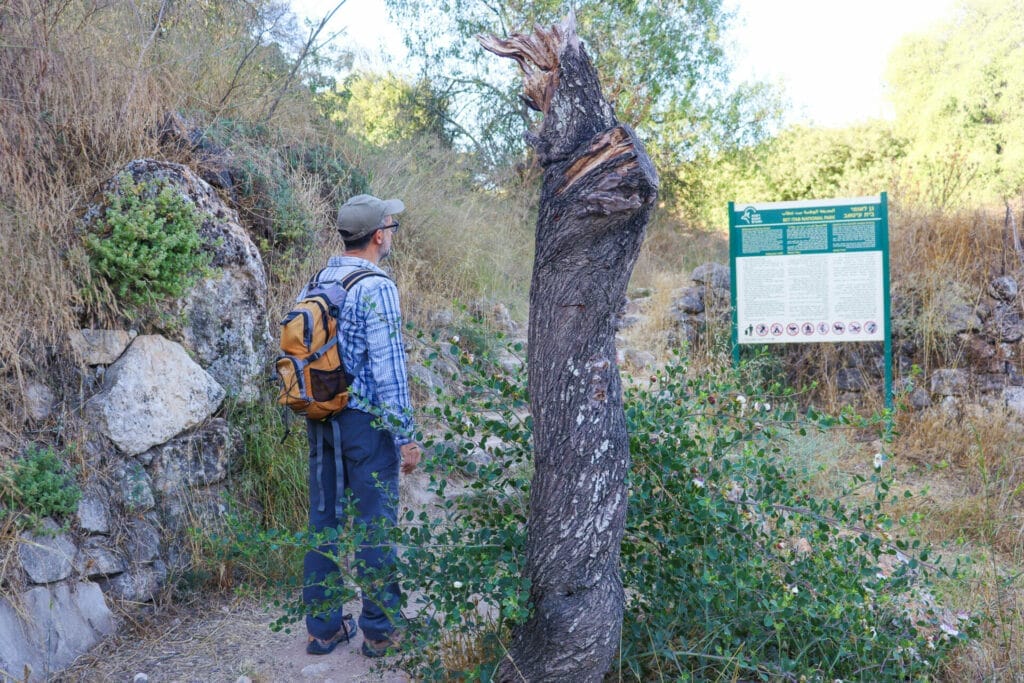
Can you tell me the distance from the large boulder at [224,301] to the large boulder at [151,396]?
187 mm

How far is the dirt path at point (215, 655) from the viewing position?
337cm

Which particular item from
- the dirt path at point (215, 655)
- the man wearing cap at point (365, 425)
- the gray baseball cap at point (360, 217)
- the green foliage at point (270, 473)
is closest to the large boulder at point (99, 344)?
the green foliage at point (270, 473)

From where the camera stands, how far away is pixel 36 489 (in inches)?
139

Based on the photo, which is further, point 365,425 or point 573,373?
point 365,425

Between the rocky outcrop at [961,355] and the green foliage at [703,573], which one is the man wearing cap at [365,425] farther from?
the rocky outcrop at [961,355]

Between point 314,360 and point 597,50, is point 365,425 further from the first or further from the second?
point 597,50

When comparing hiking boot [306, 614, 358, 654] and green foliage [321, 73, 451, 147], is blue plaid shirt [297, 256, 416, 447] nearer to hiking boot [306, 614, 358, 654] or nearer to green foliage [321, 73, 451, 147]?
hiking boot [306, 614, 358, 654]

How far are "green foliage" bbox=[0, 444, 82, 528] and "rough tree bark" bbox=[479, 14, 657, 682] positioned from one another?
229 cm

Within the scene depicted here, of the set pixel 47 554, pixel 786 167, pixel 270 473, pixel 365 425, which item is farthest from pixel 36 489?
pixel 786 167

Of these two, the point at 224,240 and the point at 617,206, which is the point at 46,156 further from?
the point at 617,206

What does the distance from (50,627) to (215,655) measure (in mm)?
698

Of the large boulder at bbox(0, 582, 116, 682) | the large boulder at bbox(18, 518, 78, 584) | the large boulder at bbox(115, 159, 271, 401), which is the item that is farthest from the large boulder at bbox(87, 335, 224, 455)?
the large boulder at bbox(0, 582, 116, 682)

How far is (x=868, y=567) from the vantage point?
8.84 ft

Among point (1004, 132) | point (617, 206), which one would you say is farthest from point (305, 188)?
point (1004, 132)
